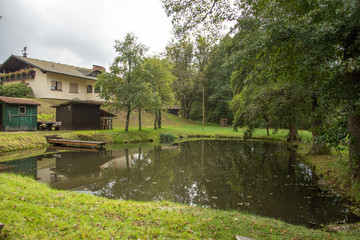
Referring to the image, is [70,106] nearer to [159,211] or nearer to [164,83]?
[164,83]

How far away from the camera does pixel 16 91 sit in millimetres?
28312

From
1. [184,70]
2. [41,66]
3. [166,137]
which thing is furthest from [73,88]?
[184,70]

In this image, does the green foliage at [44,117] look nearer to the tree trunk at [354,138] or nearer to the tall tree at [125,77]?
the tall tree at [125,77]

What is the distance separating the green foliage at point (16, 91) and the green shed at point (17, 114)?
930 centimetres

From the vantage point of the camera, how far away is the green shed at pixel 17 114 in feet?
63.7

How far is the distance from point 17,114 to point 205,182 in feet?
61.2

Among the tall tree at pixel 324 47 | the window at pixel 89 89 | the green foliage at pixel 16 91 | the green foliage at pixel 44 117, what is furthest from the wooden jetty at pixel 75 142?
the window at pixel 89 89

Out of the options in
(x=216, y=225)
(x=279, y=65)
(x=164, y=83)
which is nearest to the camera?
(x=216, y=225)

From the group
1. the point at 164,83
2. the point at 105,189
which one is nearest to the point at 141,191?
the point at 105,189

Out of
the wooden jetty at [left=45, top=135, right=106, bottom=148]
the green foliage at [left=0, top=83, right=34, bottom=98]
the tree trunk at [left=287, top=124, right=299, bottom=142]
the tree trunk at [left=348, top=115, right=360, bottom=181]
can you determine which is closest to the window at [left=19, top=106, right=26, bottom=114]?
the wooden jetty at [left=45, top=135, right=106, bottom=148]

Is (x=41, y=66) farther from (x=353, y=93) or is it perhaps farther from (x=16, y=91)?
(x=353, y=93)

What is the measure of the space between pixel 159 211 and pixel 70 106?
73.2 feet

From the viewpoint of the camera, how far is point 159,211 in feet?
19.1

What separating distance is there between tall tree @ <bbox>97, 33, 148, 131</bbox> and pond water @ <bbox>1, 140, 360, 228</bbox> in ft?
30.6
